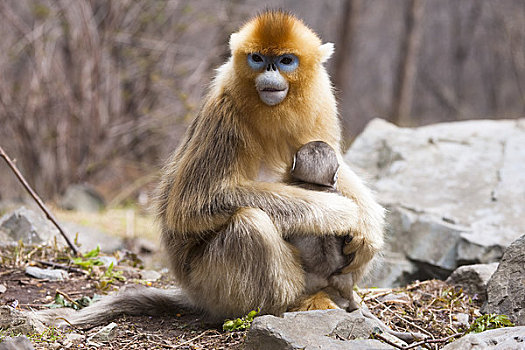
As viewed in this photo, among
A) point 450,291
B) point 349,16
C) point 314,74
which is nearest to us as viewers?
point 314,74

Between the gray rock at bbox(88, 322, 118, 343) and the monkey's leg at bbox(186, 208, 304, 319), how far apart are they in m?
0.56

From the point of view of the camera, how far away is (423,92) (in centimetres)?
1867

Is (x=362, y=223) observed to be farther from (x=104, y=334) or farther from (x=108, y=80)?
(x=108, y=80)

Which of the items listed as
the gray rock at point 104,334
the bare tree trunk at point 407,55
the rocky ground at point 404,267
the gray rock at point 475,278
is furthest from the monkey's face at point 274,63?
the bare tree trunk at point 407,55

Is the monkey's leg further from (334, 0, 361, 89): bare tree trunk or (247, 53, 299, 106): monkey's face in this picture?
(334, 0, 361, 89): bare tree trunk

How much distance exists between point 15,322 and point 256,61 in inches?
72.6

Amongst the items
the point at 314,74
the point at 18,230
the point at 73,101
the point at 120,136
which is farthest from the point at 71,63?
the point at 314,74

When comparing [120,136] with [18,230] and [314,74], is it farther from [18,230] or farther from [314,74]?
[314,74]

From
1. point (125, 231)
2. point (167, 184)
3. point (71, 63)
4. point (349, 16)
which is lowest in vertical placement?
point (125, 231)

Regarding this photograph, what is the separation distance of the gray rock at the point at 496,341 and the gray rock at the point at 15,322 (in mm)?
2050

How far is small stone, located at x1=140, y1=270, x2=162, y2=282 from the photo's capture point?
4.72 meters

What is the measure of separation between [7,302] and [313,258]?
1874 mm

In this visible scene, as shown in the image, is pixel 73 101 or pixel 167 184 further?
pixel 73 101

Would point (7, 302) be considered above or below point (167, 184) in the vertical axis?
below
